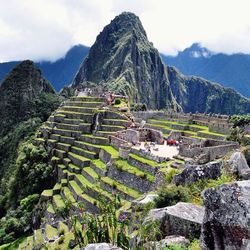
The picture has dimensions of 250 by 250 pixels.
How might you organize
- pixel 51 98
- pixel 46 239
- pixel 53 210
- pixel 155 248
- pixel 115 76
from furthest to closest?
pixel 115 76, pixel 51 98, pixel 53 210, pixel 46 239, pixel 155 248

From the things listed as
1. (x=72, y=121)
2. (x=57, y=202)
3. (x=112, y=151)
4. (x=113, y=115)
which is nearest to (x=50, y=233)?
(x=57, y=202)

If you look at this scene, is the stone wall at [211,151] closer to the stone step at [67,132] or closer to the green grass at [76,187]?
the green grass at [76,187]

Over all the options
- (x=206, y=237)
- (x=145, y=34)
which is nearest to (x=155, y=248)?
(x=206, y=237)

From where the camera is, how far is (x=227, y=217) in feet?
20.4

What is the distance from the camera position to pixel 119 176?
87.5 feet

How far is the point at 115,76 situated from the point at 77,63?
44.8 metres

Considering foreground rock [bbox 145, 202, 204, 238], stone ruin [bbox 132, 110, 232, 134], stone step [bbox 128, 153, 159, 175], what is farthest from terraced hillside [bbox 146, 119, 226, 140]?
foreground rock [bbox 145, 202, 204, 238]

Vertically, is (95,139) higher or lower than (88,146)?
higher

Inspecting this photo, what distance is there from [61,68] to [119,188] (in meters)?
168

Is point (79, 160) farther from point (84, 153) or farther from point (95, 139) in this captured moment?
point (95, 139)

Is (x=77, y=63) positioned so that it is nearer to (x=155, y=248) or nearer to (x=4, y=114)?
(x=4, y=114)

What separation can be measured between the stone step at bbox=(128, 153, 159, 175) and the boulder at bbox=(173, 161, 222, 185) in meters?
8.37

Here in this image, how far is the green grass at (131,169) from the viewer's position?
23.5m

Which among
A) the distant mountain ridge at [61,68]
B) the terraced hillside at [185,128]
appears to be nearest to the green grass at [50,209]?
the terraced hillside at [185,128]
